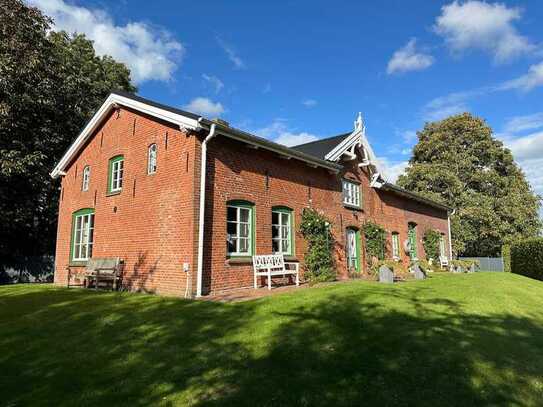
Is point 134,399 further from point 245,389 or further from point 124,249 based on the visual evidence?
point 124,249

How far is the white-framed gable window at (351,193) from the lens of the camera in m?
16.9

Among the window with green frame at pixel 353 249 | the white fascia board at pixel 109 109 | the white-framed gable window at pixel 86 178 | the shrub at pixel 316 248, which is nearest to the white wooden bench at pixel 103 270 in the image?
the white-framed gable window at pixel 86 178

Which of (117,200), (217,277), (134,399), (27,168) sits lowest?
(134,399)

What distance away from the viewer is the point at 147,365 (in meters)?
5.08

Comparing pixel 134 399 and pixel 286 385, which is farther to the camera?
pixel 286 385

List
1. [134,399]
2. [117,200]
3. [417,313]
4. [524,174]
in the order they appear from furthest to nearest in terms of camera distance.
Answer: [524,174] < [117,200] < [417,313] < [134,399]

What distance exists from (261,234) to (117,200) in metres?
4.86

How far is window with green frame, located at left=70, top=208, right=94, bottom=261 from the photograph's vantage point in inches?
555

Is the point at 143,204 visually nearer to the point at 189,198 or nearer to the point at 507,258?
the point at 189,198

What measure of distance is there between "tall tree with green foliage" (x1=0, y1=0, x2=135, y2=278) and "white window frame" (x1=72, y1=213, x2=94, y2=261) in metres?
5.33

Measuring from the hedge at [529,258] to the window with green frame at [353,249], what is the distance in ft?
37.7

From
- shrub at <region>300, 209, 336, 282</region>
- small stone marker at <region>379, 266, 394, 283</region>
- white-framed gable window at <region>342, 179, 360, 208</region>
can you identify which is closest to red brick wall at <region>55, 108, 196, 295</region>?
shrub at <region>300, 209, 336, 282</region>

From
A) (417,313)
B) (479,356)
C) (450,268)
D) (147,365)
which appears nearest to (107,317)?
(147,365)

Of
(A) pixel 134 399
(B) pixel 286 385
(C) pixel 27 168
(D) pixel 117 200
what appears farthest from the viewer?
(C) pixel 27 168
